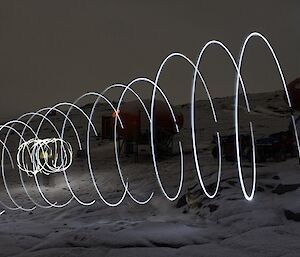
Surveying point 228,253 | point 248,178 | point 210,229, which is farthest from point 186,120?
point 228,253

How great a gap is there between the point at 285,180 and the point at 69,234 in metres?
4.82

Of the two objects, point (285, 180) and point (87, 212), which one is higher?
point (285, 180)

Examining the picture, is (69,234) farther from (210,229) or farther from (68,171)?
(68,171)

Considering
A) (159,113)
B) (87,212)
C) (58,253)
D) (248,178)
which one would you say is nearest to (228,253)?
(58,253)

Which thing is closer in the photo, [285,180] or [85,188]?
[285,180]

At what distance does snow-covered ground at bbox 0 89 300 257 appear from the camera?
6.09m

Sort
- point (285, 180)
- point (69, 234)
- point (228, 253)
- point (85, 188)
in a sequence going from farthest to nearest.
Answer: point (85, 188), point (285, 180), point (69, 234), point (228, 253)

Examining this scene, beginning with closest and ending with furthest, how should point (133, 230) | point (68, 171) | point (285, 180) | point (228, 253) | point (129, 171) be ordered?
point (228, 253), point (133, 230), point (285, 180), point (129, 171), point (68, 171)

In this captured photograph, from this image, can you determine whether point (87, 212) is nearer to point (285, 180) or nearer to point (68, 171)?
point (285, 180)

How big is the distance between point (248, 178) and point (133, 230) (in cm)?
410

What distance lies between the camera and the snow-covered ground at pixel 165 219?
6090 millimetres

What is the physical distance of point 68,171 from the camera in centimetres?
1734

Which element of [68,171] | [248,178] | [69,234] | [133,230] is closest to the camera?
[69,234]

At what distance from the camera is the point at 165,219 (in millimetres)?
8922
